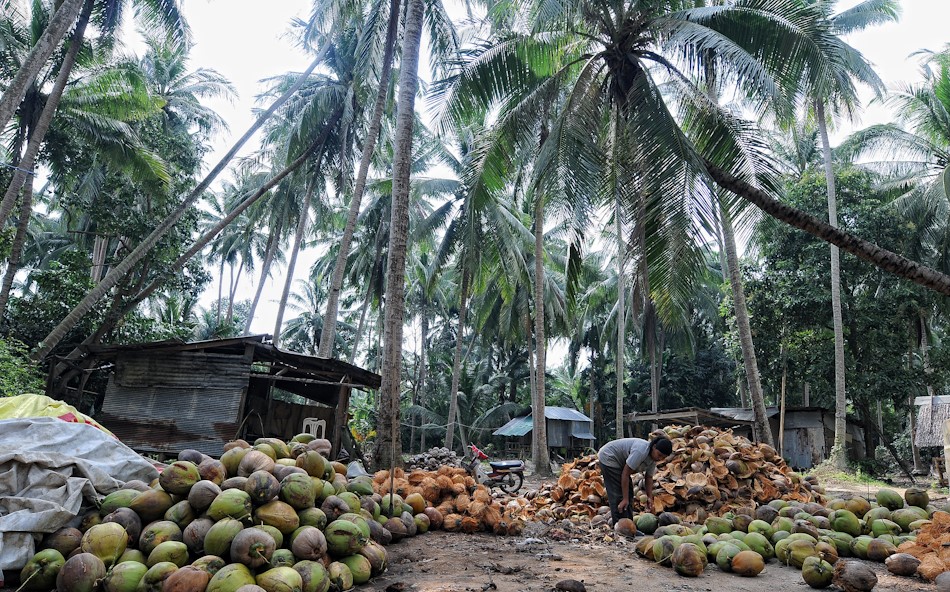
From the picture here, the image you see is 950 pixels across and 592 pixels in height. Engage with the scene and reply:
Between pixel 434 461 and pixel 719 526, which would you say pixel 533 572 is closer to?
pixel 719 526

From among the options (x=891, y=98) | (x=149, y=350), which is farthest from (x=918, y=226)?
(x=149, y=350)

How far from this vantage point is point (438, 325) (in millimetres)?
37938

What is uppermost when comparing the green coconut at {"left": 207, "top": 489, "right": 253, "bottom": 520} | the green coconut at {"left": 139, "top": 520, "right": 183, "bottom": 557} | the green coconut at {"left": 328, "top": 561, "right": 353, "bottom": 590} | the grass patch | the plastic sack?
the plastic sack

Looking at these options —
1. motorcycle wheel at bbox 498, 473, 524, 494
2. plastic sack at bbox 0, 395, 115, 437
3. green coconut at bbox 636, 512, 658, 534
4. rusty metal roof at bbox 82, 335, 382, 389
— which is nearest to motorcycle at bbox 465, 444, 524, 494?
motorcycle wheel at bbox 498, 473, 524, 494

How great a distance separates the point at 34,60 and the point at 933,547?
1326 centimetres

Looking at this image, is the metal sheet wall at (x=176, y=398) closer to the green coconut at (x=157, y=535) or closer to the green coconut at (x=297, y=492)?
the green coconut at (x=297, y=492)

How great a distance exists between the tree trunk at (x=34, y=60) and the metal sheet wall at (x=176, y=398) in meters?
4.46

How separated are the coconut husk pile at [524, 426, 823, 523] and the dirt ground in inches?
69.0

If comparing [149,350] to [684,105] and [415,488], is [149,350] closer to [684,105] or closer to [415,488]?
[415,488]

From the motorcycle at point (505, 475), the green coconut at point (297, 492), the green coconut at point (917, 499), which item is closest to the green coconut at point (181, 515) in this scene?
the green coconut at point (297, 492)

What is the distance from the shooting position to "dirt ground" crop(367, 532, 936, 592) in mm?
4086

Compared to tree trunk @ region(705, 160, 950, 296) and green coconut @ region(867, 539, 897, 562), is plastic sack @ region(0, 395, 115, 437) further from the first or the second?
tree trunk @ region(705, 160, 950, 296)

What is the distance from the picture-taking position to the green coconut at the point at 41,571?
3109 millimetres

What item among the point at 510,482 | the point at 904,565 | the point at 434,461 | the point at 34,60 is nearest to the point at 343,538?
the point at 904,565
